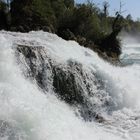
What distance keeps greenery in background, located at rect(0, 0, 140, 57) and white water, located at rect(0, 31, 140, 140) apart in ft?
24.8

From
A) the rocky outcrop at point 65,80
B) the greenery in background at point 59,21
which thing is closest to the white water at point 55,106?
the rocky outcrop at point 65,80

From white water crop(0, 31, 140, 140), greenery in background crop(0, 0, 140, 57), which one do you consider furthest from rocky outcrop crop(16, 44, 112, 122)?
greenery in background crop(0, 0, 140, 57)

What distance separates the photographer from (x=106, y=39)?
32844 mm

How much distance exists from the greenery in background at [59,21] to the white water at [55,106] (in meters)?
7.57

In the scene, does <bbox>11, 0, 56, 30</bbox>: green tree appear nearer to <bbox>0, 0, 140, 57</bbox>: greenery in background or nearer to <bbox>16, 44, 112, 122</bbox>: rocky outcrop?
<bbox>0, 0, 140, 57</bbox>: greenery in background

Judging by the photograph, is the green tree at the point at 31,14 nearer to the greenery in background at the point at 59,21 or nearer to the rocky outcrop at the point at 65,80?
the greenery in background at the point at 59,21

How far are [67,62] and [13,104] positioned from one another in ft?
20.5

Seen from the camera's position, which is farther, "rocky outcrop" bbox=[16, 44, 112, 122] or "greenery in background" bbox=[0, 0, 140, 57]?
"greenery in background" bbox=[0, 0, 140, 57]

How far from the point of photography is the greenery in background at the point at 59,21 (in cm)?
2872

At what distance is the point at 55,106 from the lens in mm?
13133

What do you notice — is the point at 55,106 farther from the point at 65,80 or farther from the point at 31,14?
the point at 31,14

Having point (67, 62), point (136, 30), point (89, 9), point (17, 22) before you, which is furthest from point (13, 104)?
point (136, 30)

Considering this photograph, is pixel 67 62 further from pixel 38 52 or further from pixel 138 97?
pixel 138 97

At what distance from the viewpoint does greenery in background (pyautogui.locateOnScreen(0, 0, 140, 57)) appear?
28.7 m
